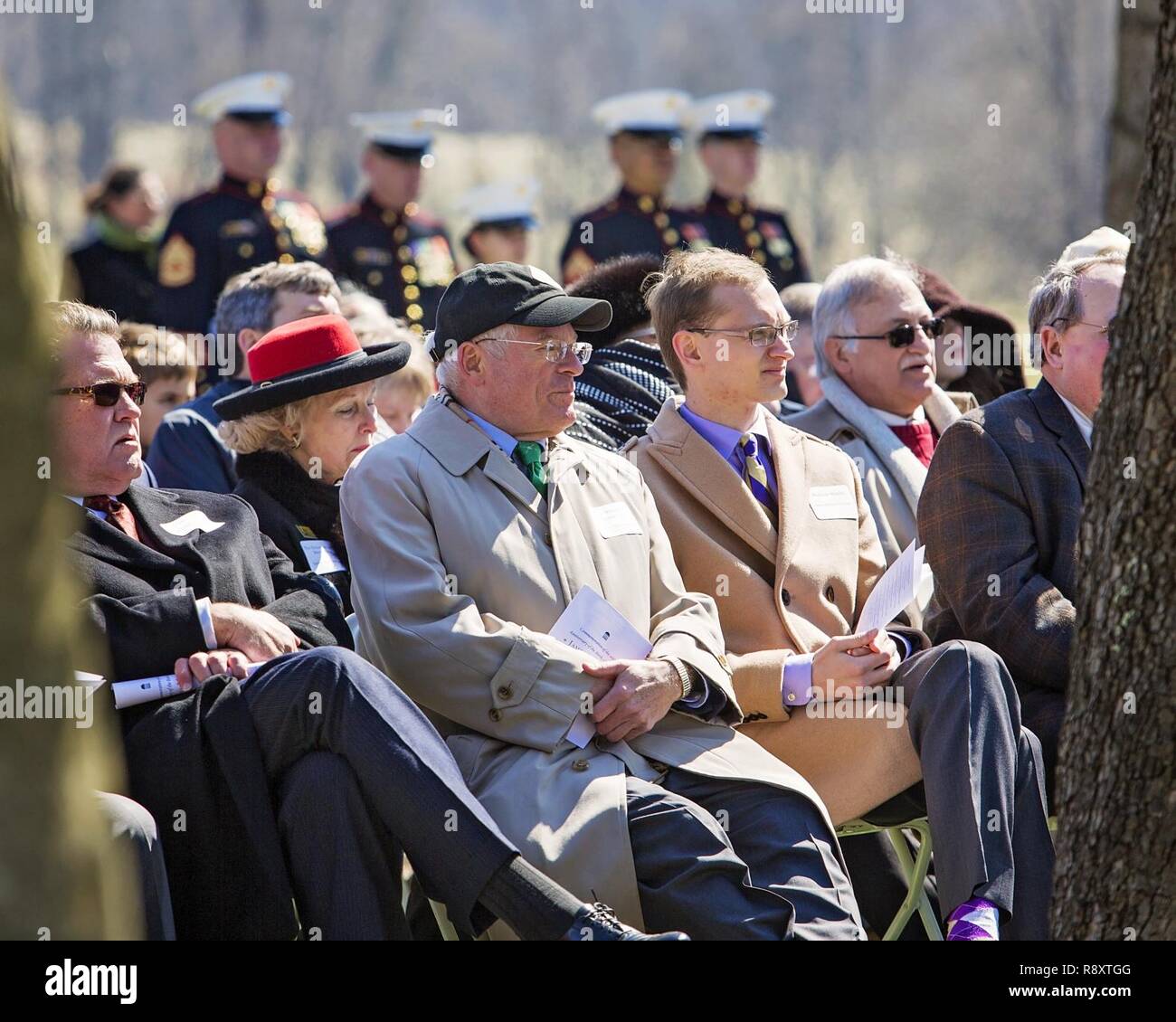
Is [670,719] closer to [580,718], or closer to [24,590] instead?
[580,718]

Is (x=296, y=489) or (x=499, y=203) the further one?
(x=499, y=203)

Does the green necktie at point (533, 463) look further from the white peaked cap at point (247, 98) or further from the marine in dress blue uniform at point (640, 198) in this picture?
the white peaked cap at point (247, 98)

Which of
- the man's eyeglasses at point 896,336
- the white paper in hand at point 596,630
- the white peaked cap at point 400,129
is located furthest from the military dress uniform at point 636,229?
the white paper in hand at point 596,630

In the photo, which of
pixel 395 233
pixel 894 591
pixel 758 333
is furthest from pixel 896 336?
pixel 395 233

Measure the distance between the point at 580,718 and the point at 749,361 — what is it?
45.5 inches

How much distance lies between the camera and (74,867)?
150 centimetres

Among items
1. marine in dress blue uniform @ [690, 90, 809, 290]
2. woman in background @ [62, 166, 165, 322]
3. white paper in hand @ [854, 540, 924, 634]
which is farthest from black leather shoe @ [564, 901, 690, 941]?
marine in dress blue uniform @ [690, 90, 809, 290]

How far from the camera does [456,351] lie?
13.3ft

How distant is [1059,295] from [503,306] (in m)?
1.54

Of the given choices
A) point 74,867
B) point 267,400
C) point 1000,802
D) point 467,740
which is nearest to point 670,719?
point 467,740

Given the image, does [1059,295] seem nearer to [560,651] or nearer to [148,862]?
[560,651]

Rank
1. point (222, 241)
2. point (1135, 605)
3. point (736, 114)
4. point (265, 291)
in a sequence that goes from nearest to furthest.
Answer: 1. point (1135, 605)
2. point (265, 291)
3. point (222, 241)
4. point (736, 114)

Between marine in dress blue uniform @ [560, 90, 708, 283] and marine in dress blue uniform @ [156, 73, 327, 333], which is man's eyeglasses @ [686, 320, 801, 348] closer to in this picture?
marine in dress blue uniform @ [156, 73, 327, 333]

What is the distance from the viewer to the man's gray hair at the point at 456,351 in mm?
4023
